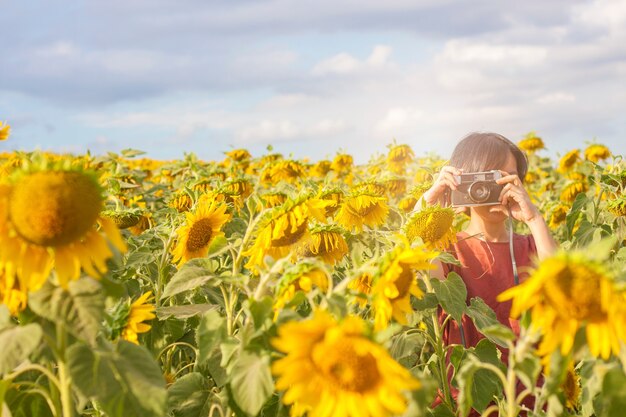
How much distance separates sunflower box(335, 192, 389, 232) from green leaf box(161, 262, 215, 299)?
102 cm

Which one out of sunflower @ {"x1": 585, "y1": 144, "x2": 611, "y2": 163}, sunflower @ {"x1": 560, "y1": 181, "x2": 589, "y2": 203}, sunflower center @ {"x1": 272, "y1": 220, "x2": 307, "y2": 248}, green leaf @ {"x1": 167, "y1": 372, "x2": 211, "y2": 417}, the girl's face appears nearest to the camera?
green leaf @ {"x1": 167, "y1": 372, "x2": 211, "y2": 417}

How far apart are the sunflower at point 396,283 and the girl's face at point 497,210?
120 cm

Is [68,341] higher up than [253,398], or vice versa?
[68,341]

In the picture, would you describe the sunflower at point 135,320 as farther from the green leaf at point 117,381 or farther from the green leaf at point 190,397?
the green leaf at point 117,381

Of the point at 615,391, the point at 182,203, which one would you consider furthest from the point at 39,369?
the point at 182,203

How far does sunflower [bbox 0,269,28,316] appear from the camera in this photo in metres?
1.30

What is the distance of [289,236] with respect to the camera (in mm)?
1969

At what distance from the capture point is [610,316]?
1137 mm

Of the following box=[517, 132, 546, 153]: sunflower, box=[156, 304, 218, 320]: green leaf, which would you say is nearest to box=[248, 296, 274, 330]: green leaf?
box=[156, 304, 218, 320]: green leaf

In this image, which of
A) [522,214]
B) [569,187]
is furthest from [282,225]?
[569,187]

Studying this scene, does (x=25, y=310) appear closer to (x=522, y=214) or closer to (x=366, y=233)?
(x=366, y=233)

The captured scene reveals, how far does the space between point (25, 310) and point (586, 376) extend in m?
1.02

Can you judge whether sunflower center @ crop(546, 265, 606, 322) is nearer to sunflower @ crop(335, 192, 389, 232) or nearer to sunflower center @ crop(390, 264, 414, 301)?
sunflower center @ crop(390, 264, 414, 301)

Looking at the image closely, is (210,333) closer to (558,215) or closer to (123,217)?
(123,217)
